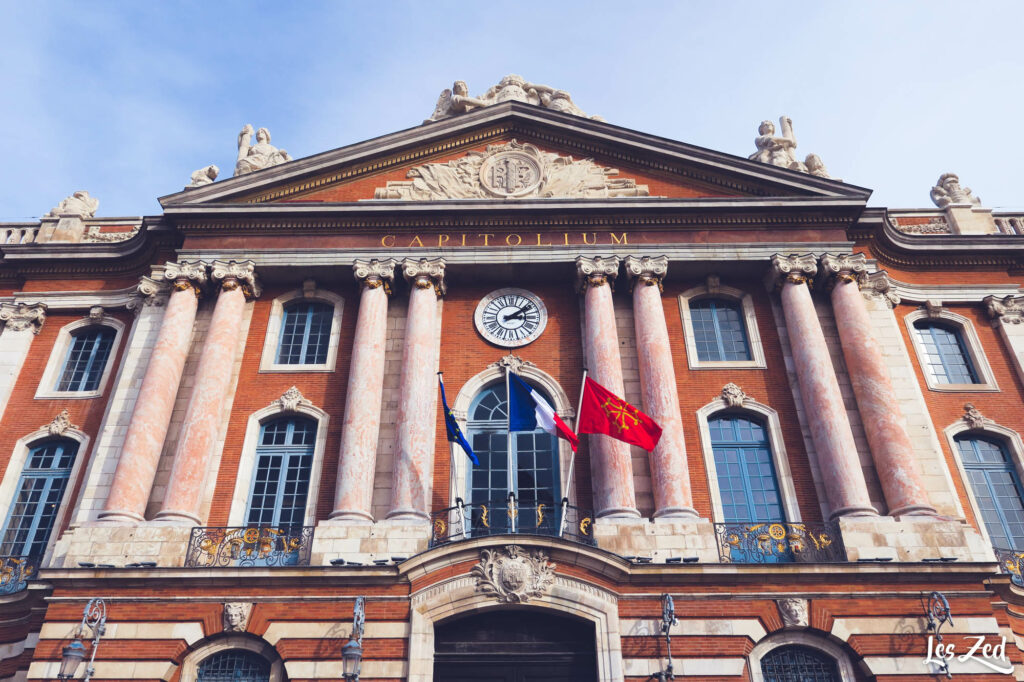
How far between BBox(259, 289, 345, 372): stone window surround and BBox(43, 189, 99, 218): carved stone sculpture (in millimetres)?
7690

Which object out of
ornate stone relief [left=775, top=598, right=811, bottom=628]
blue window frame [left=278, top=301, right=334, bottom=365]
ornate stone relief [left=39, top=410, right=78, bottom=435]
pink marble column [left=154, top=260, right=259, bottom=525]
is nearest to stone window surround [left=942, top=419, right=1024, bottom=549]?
ornate stone relief [left=775, top=598, right=811, bottom=628]

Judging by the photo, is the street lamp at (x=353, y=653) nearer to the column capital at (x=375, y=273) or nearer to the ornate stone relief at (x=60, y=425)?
the column capital at (x=375, y=273)

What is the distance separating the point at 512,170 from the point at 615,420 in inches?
336

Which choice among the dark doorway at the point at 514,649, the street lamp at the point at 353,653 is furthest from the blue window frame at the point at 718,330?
the street lamp at the point at 353,653

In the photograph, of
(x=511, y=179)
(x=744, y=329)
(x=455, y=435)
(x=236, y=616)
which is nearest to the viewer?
(x=236, y=616)

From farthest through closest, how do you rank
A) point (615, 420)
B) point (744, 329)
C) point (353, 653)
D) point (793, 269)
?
point (744, 329), point (793, 269), point (615, 420), point (353, 653)

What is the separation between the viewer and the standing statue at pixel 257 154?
23.3 m

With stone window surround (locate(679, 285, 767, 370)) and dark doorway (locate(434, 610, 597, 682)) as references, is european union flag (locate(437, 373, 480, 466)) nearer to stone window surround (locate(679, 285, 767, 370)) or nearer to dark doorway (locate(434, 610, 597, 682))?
dark doorway (locate(434, 610, 597, 682))

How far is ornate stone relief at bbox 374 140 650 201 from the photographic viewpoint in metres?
21.8

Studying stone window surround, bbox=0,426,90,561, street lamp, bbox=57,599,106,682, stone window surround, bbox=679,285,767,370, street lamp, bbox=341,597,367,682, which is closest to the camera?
street lamp, bbox=57,599,106,682

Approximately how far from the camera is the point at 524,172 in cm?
2220

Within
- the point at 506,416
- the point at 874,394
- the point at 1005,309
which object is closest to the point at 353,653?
the point at 506,416

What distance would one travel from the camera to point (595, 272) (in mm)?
20234

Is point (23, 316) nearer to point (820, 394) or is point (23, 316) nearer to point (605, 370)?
point (605, 370)
